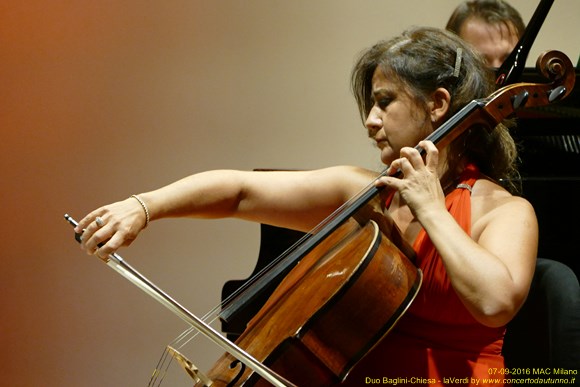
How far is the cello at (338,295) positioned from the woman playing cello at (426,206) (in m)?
0.06

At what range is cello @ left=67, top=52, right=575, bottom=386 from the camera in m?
1.15

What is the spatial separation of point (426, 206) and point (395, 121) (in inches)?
8.0

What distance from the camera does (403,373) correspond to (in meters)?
1.30

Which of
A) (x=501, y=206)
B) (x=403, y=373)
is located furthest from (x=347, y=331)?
(x=501, y=206)

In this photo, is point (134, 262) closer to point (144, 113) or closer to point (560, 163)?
point (144, 113)

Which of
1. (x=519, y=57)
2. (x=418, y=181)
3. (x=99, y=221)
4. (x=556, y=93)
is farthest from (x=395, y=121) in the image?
(x=519, y=57)

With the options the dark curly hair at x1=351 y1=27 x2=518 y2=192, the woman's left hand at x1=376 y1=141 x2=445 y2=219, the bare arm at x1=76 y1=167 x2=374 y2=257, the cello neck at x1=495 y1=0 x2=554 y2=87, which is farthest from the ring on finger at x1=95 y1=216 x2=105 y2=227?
the cello neck at x1=495 y1=0 x2=554 y2=87

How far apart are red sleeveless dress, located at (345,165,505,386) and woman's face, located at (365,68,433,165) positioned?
178mm

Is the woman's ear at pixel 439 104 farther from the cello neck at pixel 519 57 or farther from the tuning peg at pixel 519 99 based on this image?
the cello neck at pixel 519 57

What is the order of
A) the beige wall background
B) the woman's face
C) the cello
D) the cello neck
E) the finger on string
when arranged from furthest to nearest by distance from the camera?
the beige wall background < the cello neck < the woman's face < the finger on string < the cello

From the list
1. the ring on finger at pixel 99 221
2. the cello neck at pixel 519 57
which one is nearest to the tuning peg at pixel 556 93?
the cello neck at pixel 519 57

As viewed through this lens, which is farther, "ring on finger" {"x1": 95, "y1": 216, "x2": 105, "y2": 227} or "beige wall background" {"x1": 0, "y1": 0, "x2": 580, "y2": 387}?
"beige wall background" {"x1": 0, "y1": 0, "x2": 580, "y2": 387}

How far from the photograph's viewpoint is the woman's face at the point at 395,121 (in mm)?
1378

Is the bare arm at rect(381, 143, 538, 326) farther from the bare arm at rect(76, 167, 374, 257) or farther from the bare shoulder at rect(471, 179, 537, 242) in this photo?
the bare arm at rect(76, 167, 374, 257)
